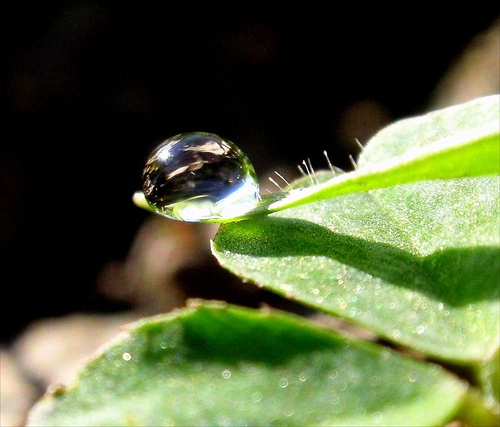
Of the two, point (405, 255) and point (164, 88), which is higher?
point (405, 255)

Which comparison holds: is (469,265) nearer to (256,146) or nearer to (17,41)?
(256,146)

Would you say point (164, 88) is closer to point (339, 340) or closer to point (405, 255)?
point (405, 255)

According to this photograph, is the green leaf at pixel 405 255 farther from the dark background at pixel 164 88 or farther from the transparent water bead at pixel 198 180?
the dark background at pixel 164 88

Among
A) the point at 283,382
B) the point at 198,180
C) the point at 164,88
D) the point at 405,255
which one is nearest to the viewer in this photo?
the point at 283,382

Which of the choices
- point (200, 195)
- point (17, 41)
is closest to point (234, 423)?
point (200, 195)

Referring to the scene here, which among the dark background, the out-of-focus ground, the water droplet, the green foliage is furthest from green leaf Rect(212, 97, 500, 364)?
the dark background

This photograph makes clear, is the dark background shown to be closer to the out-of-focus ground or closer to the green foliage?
the out-of-focus ground

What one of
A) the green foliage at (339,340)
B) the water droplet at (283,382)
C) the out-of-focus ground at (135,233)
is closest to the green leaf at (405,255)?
the green foliage at (339,340)

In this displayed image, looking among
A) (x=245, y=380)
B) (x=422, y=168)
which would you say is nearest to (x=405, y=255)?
(x=422, y=168)
